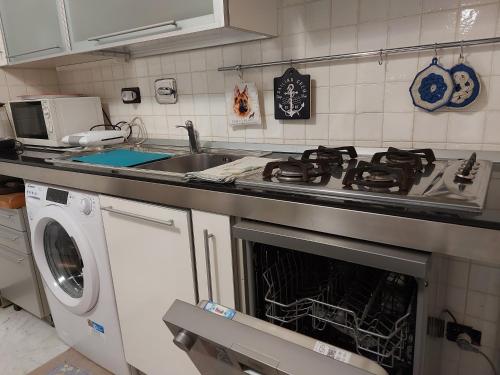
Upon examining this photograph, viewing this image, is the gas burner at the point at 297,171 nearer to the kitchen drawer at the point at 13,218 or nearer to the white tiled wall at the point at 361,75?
the white tiled wall at the point at 361,75

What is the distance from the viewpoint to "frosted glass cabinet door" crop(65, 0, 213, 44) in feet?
4.21

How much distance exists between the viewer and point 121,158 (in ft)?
5.02

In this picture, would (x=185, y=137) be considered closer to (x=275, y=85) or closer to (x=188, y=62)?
(x=188, y=62)

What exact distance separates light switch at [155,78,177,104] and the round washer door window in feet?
2.66

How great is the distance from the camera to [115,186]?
127 centimetres

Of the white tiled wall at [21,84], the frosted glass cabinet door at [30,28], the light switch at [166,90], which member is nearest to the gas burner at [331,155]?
the light switch at [166,90]

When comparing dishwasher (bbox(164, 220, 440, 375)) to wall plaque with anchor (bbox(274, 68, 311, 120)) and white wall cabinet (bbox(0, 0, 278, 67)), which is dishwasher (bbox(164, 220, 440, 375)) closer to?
wall plaque with anchor (bbox(274, 68, 311, 120))

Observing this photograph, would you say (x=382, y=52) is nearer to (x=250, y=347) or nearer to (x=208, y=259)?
(x=208, y=259)

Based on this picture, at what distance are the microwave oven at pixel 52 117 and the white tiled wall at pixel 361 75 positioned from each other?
2.11 ft

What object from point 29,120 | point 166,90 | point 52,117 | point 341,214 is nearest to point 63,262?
point 52,117

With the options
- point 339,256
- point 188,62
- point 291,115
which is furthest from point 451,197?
point 188,62

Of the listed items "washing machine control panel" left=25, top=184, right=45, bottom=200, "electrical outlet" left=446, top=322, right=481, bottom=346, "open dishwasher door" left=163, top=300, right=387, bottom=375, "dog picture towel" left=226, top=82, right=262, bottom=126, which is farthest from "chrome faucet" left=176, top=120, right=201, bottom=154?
"electrical outlet" left=446, top=322, right=481, bottom=346

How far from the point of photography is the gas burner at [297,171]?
38.2 inches

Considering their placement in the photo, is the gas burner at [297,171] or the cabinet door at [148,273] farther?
the cabinet door at [148,273]
